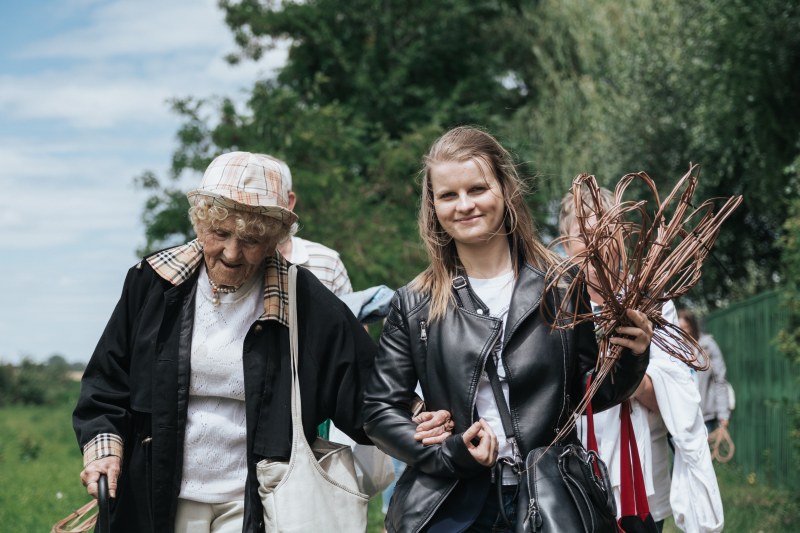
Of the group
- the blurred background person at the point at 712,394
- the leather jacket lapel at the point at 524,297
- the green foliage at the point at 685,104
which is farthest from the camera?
the green foliage at the point at 685,104

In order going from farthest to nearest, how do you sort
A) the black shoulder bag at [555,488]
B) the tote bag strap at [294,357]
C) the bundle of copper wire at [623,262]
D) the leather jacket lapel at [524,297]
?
the tote bag strap at [294,357]
the leather jacket lapel at [524,297]
the bundle of copper wire at [623,262]
the black shoulder bag at [555,488]

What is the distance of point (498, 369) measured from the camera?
12.1ft

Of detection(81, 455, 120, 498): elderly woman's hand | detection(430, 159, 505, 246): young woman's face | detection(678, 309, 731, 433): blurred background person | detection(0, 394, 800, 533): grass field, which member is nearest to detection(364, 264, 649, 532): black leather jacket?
detection(430, 159, 505, 246): young woman's face

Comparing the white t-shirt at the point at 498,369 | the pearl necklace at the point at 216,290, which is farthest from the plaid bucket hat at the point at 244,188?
the white t-shirt at the point at 498,369

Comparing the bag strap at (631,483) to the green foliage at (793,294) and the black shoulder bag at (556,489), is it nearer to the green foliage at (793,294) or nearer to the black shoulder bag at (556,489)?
the black shoulder bag at (556,489)

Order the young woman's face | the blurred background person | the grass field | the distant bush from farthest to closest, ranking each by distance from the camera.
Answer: the distant bush
the blurred background person
the grass field
the young woman's face

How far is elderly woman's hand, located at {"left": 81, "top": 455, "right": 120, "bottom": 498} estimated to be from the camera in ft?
12.9

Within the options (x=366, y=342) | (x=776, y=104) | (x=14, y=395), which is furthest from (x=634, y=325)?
(x=14, y=395)

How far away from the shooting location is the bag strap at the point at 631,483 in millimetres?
4133

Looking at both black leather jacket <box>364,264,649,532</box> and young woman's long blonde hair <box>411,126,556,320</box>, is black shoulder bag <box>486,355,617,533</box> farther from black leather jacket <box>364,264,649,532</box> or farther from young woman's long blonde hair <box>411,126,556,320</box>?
young woman's long blonde hair <box>411,126,556,320</box>

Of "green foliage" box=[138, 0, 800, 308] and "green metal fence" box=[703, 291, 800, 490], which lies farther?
"green foliage" box=[138, 0, 800, 308]

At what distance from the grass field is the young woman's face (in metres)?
5.12

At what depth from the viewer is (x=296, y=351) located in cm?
420

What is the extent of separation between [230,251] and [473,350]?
3.49 feet
